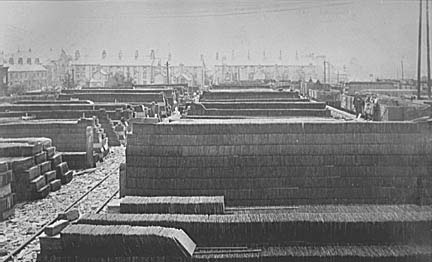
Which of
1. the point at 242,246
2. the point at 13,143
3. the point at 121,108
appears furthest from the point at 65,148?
the point at 242,246

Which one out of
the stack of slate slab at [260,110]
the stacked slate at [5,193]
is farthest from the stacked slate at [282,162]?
the stack of slate slab at [260,110]

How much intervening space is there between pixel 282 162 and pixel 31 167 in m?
4.30

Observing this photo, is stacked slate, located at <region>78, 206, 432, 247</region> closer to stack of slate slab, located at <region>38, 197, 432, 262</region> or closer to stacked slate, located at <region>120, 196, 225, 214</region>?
stack of slate slab, located at <region>38, 197, 432, 262</region>

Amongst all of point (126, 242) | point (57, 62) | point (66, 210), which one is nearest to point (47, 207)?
point (66, 210)

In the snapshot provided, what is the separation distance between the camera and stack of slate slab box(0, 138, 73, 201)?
27.4 ft

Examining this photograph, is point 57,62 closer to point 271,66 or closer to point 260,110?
point 260,110

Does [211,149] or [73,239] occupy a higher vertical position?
[211,149]

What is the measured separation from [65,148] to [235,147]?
6.32 meters

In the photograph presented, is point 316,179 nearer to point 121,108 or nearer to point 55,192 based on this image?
point 55,192

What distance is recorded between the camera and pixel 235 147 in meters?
6.39

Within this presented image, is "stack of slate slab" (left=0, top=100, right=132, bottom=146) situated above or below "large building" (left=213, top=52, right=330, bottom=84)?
below

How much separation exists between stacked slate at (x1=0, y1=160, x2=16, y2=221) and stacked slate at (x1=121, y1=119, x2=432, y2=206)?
1963 millimetres

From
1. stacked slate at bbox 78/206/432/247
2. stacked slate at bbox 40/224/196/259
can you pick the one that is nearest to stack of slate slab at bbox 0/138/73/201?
stacked slate at bbox 40/224/196/259

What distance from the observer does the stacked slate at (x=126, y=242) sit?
4.27 metres
